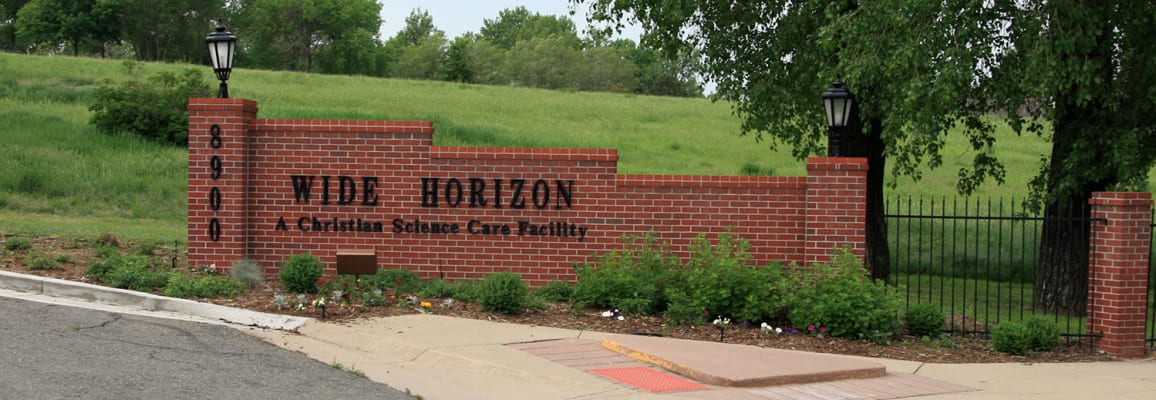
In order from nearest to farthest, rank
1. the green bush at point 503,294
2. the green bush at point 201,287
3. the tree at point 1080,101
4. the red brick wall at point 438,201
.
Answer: the green bush at point 503,294, the green bush at point 201,287, the red brick wall at point 438,201, the tree at point 1080,101

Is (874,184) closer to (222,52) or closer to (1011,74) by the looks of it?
(1011,74)

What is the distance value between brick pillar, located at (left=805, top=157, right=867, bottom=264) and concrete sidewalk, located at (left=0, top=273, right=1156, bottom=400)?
227 centimetres

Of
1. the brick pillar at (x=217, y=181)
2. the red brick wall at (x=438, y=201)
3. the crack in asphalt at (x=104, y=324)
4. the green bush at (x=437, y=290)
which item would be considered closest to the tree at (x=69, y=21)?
the brick pillar at (x=217, y=181)

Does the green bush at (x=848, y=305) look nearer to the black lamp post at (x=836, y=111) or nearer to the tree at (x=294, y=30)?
the black lamp post at (x=836, y=111)

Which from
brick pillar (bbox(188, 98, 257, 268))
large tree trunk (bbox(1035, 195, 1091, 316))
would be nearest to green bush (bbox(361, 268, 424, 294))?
brick pillar (bbox(188, 98, 257, 268))

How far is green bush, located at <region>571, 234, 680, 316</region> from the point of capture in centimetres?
1183

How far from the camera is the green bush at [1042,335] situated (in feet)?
37.0

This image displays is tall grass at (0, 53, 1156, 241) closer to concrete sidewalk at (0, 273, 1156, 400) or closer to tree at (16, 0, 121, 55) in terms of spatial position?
concrete sidewalk at (0, 273, 1156, 400)

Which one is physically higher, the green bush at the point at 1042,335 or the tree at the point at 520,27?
the tree at the point at 520,27

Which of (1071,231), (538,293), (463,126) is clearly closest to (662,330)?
(538,293)

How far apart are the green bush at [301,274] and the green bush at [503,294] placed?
179cm

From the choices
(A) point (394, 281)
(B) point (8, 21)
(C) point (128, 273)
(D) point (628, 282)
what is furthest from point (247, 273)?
(B) point (8, 21)

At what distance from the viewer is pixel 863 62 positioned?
46.0 feet

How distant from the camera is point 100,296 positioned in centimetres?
1149
